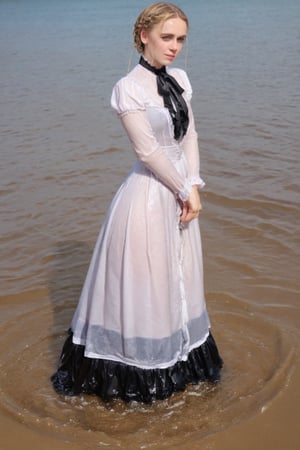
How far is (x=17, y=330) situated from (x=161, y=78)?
2.16 metres

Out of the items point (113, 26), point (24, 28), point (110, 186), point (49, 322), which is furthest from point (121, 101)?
point (24, 28)

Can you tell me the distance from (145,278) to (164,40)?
3.88 ft

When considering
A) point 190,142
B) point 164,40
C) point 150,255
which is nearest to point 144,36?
point 164,40

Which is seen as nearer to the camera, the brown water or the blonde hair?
the blonde hair

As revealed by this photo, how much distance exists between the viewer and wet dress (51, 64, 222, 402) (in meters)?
3.15

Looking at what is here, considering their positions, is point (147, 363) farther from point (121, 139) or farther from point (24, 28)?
point (24, 28)

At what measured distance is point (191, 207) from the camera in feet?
10.8

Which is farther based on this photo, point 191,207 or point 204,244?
point 204,244

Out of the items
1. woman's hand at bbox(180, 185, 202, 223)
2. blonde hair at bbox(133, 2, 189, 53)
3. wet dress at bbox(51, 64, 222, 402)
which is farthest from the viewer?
woman's hand at bbox(180, 185, 202, 223)

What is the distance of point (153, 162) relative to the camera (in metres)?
3.11

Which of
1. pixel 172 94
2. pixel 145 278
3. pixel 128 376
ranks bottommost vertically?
pixel 128 376

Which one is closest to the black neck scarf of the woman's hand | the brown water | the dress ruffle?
the woman's hand

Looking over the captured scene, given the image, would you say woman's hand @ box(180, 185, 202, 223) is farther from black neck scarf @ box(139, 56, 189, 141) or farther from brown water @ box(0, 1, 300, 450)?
brown water @ box(0, 1, 300, 450)

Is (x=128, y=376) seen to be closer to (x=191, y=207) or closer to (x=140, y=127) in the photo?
(x=191, y=207)
